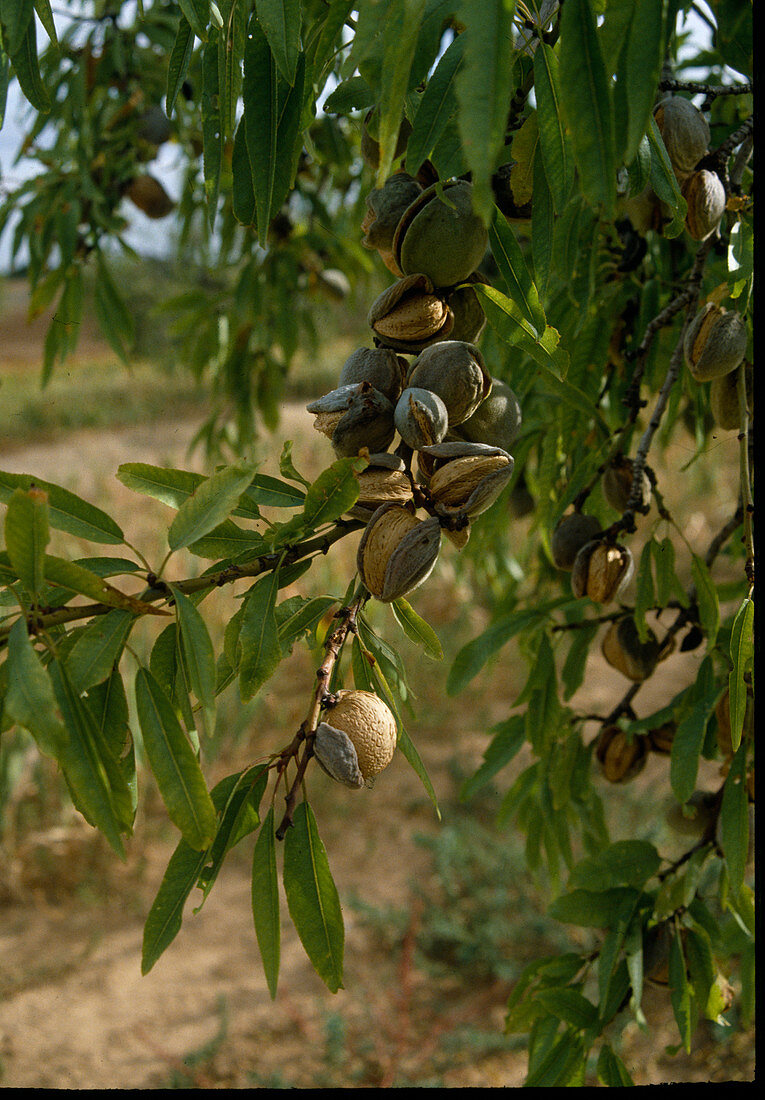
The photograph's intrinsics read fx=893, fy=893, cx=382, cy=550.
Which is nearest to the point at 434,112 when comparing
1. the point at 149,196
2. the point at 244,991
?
the point at 149,196

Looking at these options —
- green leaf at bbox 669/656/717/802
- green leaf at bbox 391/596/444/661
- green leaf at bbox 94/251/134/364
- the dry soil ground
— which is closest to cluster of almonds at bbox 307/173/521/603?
green leaf at bbox 391/596/444/661

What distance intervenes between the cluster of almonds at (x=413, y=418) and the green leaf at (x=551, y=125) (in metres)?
0.07

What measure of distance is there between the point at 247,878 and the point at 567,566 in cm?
236

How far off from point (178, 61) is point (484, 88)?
1.27 ft

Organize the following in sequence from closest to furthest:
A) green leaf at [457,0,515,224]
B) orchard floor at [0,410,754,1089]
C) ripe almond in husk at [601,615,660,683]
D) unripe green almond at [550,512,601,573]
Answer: green leaf at [457,0,515,224] → unripe green almond at [550,512,601,573] → ripe almond in husk at [601,615,660,683] → orchard floor at [0,410,754,1089]

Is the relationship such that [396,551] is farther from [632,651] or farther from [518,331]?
[632,651]

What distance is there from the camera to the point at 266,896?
2.19 feet

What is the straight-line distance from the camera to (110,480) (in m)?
5.98

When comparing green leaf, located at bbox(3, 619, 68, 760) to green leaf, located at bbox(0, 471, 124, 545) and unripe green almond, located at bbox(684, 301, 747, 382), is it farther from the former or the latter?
unripe green almond, located at bbox(684, 301, 747, 382)

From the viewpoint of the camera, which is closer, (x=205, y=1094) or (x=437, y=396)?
(x=437, y=396)

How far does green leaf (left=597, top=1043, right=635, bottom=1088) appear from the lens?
97 cm

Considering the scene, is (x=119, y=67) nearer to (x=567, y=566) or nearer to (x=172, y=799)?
(x=567, y=566)

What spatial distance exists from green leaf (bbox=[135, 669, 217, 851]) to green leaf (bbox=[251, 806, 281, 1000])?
A: 8 centimetres

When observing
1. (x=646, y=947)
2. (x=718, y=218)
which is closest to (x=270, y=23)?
(x=718, y=218)
